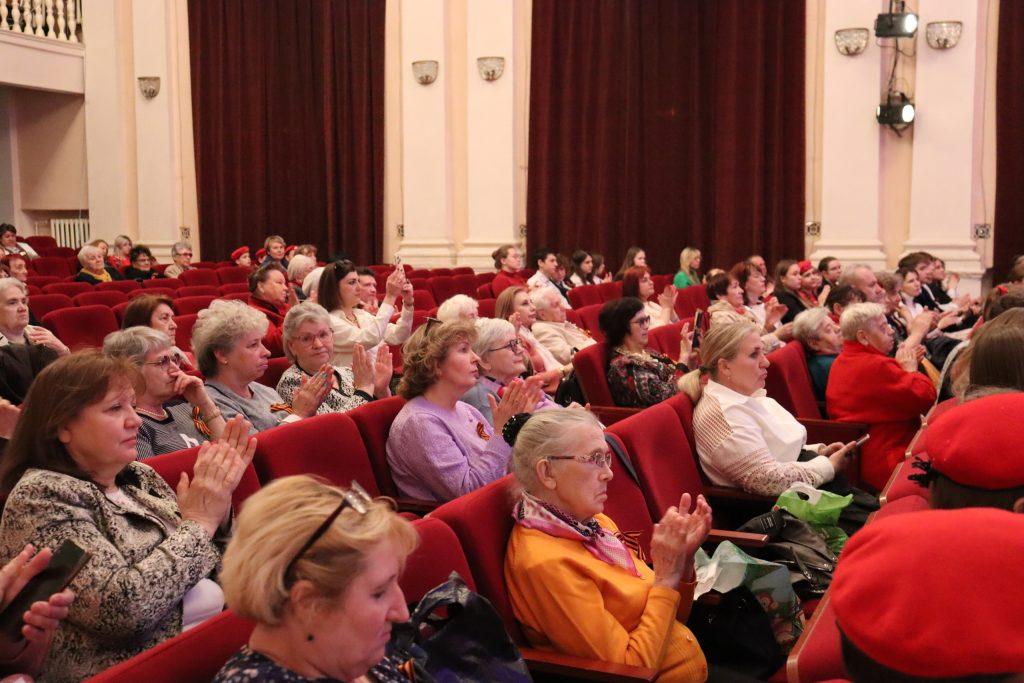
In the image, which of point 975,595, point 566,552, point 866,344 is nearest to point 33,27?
point 866,344

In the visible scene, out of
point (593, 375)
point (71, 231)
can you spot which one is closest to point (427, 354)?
point (593, 375)

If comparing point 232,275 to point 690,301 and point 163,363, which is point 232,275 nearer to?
point 690,301

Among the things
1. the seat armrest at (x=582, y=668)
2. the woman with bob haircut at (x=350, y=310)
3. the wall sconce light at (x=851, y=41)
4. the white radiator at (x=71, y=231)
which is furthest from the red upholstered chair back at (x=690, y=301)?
the white radiator at (x=71, y=231)

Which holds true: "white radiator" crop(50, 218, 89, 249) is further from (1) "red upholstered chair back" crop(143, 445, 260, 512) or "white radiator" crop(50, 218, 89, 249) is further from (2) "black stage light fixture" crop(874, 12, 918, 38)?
(1) "red upholstered chair back" crop(143, 445, 260, 512)

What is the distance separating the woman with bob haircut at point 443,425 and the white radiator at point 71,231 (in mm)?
11983

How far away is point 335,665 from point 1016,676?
89cm

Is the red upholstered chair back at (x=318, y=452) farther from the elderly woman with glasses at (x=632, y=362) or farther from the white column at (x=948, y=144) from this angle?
the white column at (x=948, y=144)

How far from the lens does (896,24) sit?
9.59 metres

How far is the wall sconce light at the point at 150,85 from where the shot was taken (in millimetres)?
13117

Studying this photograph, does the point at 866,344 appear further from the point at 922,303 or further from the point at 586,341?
the point at 922,303

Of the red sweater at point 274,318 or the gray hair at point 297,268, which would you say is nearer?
the red sweater at point 274,318

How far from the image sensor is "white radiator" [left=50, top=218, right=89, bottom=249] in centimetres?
1408

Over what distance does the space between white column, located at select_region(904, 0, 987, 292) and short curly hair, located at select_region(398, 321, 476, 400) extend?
7655 millimetres

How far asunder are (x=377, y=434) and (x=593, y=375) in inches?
62.2
